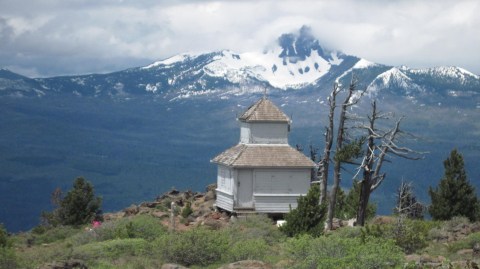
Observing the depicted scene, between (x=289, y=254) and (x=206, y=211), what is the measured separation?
20.8 m

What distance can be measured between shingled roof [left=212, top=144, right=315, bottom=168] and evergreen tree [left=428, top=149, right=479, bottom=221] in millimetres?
7246

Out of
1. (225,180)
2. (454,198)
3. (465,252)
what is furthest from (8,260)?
(454,198)

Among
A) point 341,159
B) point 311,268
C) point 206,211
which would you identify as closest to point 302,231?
point 341,159

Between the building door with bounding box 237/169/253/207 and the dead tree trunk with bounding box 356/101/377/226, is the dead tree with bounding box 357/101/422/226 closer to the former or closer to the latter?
the dead tree trunk with bounding box 356/101/377/226

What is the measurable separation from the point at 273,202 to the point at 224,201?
2.82 m

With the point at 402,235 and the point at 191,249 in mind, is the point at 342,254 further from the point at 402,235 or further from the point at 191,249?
the point at 402,235

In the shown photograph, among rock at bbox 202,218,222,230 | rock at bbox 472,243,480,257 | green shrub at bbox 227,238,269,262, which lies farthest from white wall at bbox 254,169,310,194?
green shrub at bbox 227,238,269,262

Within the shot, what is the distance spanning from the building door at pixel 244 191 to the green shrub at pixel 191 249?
17329mm

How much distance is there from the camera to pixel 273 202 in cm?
4328

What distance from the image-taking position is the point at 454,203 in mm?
44500

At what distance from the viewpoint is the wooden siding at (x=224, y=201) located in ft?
143

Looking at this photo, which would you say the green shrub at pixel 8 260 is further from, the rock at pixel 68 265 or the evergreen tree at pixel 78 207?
the evergreen tree at pixel 78 207

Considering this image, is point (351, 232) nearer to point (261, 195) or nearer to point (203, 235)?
point (203, 235)

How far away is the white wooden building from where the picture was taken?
43.1m
